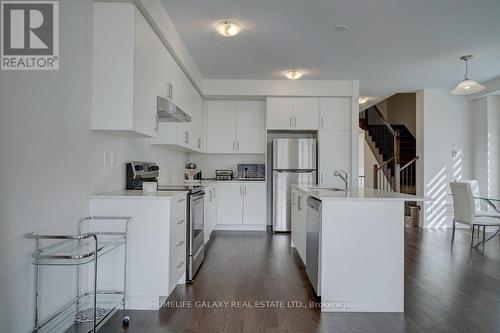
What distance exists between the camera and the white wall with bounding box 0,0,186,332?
1.52 metres

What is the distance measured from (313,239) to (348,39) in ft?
7.78

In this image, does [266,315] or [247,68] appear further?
[247,68]

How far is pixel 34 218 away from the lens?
1687 millimetres

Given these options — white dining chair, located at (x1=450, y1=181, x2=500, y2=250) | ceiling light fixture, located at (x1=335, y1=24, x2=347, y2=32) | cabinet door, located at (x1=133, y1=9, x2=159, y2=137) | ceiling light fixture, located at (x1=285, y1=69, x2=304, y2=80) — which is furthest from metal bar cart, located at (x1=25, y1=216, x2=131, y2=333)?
white dining chair, located at (x1=450, y1=181, x2=500, y2=250)

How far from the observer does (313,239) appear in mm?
2561

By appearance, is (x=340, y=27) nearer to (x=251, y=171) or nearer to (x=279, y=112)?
(x=279, y=112)

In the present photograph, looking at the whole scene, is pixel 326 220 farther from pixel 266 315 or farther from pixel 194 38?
pixel 194 38

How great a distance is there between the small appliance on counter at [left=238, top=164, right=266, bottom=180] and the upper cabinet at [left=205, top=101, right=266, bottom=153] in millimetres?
366

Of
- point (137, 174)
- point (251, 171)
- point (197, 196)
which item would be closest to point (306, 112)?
point (251, 171)

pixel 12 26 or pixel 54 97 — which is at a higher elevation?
pixel 12 26

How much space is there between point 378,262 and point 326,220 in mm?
523

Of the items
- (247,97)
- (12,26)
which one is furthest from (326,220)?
(247,97)

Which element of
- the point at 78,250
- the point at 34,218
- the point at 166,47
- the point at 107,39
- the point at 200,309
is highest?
the point at 166,47

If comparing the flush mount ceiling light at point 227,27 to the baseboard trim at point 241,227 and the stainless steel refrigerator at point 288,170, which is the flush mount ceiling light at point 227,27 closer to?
the stainless steel refrigerator at point 288,170
